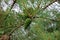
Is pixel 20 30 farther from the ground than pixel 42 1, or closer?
closer

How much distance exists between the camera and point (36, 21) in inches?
35.1

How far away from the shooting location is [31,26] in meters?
0.92

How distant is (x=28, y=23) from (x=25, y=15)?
81 mm

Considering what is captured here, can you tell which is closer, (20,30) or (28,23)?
(28,23)

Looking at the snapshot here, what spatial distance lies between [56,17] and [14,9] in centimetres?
25

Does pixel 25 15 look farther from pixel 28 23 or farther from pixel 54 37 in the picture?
pixel 54 37

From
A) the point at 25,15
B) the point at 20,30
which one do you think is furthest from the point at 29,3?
the point at 20,30

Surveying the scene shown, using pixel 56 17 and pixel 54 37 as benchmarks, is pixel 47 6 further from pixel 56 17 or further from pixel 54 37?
pixel 54 37

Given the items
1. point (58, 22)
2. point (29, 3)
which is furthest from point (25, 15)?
point (58, 22)

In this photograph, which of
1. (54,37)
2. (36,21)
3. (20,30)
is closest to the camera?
(54,37)

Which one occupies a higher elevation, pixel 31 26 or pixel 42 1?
pixel 42 1

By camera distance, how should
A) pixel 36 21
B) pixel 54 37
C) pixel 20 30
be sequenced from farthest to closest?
pixel 20 30 → pixel 36 21 → pixel 54 37

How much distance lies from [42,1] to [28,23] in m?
0.14

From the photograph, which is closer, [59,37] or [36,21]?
[59,37]
